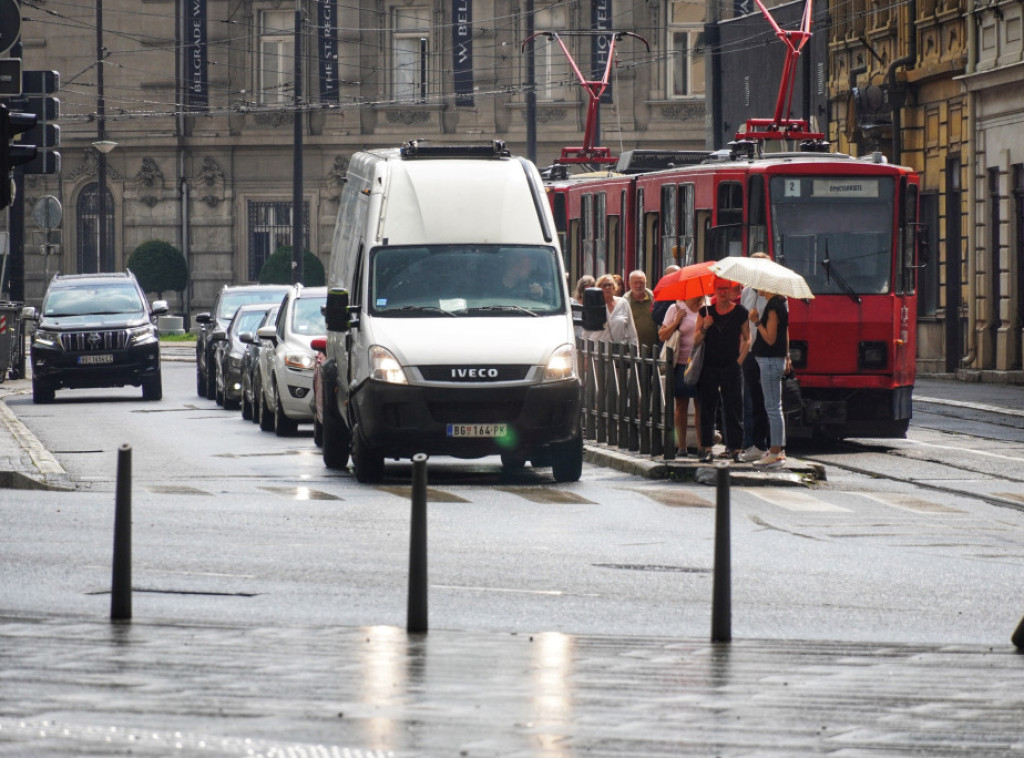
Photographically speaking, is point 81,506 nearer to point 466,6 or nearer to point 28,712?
point 28,712

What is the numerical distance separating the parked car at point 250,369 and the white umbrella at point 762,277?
908 centimetres

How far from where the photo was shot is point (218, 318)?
1309 inches

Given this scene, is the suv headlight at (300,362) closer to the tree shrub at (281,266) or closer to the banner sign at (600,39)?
the tree shrub at (281,266)

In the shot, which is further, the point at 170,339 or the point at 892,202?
the point at 170,339

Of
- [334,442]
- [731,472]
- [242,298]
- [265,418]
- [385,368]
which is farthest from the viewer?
[242,298]

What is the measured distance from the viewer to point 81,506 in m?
15.8

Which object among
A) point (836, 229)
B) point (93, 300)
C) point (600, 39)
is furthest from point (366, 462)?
point (600, 39)

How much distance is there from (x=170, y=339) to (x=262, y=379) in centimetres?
3501

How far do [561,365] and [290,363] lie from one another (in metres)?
7.08

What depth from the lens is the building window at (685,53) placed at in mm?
62031

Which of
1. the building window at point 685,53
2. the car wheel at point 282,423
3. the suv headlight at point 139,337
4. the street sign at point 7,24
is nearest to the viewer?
the street sign at point 7,24

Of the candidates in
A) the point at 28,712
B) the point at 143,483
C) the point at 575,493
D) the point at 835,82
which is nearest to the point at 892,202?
the point at 575,493

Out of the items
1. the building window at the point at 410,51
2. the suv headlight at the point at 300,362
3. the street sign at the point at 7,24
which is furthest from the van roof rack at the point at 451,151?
the building window at the point at 410,51

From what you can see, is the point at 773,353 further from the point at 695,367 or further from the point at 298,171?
the point at 298,171
